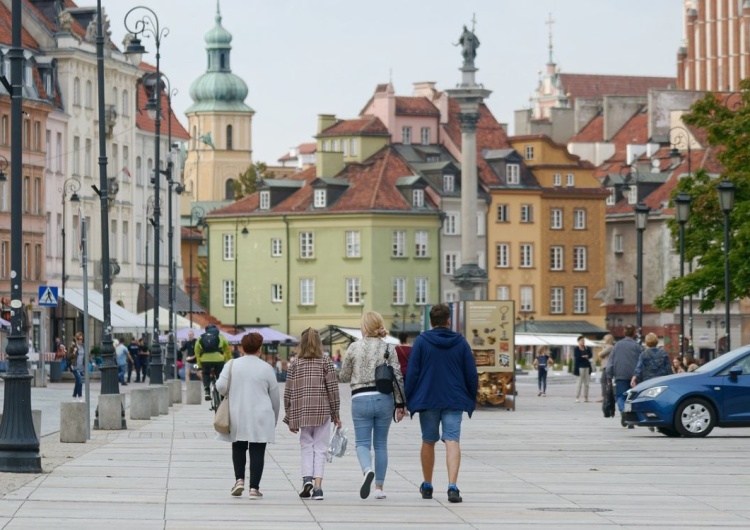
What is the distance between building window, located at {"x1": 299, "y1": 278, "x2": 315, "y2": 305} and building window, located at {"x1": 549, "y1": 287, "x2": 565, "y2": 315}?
13831 mm

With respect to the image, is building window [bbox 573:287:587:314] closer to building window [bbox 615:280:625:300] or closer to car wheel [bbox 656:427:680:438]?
building window [bbox 615:280:625:300]

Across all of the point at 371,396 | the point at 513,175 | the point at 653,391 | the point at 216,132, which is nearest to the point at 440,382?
the point at 371,396

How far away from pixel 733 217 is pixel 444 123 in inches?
2641

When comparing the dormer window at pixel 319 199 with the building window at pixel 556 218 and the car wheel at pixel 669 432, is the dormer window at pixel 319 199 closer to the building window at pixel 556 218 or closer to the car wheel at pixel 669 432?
the building window at pixel 556 218

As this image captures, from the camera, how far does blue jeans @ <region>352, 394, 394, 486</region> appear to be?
66.5 feet

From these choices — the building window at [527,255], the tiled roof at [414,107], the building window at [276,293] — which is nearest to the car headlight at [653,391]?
the building window at [276,293]

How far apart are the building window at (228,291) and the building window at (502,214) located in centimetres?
1533

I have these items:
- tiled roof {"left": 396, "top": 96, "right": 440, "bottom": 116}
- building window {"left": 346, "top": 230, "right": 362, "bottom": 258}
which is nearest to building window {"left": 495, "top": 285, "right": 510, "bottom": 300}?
building window {"left": 346, "top": 230, "right": 362, "bottom": 258}

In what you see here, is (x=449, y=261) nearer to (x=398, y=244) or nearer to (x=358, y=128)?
(x=398, y=244)

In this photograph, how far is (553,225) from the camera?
126 m

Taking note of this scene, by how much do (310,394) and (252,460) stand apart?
83 centimetres

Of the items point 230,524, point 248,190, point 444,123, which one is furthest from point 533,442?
point 248,190

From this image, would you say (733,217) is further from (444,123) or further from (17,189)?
(444,123)

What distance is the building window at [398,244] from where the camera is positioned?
120 meters
